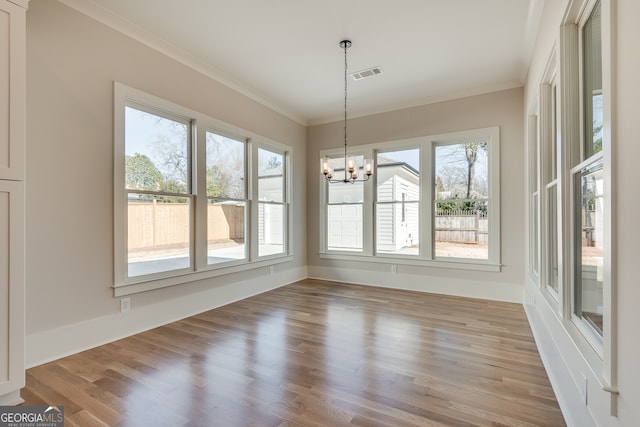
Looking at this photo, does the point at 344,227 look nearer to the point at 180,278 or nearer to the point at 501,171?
the point at 501,171

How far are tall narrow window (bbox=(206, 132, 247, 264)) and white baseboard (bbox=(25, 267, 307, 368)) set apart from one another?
1.60 feet

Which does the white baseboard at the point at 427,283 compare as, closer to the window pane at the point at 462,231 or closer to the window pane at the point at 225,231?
the window pane at the point at 462,231

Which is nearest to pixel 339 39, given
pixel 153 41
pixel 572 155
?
pixel 153 41

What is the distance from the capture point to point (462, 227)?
16.1 feet

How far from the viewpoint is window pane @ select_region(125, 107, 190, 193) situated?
3.34 meters

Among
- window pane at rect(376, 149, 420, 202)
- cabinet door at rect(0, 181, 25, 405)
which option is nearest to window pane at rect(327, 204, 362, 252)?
window pane at rect(376, 149, 420, 202)

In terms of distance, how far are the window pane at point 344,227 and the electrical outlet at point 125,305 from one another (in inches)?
140

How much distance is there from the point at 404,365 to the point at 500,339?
4.00 feet

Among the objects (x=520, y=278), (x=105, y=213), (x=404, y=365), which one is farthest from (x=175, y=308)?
(x=520, y=278)

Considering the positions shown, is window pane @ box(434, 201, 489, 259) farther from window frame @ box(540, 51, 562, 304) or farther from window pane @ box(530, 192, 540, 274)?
window frame @ box(540, 51, 562, 304)

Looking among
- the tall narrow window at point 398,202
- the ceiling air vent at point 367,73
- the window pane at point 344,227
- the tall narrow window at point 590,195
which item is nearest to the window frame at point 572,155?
the tall narrow window at point 590,195

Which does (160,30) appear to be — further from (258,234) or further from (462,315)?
(462,315)

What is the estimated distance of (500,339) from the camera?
313cm

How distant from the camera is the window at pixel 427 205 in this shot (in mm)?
4754
